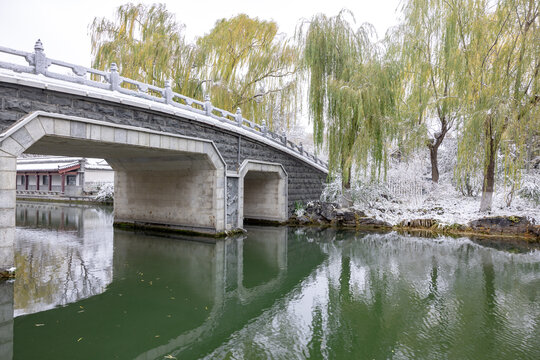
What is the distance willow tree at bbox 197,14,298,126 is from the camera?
14.5m

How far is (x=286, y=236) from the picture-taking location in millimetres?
11305

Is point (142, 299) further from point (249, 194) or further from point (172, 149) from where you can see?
point (249, 194)

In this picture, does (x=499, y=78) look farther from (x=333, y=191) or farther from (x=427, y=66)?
(x=333, y=191)

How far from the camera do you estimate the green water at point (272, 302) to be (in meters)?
3.64

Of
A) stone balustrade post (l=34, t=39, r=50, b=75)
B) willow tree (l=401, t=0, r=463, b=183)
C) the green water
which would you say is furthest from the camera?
willow tree (l=401, t=0, r=463, b=183)

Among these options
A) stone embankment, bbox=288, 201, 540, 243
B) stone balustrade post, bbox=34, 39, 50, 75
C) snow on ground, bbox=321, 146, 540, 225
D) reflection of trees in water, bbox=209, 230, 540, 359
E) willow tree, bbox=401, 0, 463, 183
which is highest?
willow tree, bbox=401, 0, 463, 183

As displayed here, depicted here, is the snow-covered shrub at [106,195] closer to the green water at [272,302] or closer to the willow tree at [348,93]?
the green water at [272,302]

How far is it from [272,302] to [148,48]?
37.0ft

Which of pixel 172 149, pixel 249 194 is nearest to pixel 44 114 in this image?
pixel 172 149

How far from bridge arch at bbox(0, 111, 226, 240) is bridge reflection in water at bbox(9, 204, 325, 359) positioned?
1266 mm

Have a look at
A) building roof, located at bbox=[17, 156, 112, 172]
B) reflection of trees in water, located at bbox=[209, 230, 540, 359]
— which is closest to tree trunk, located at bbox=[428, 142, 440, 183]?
reflection of trees in water, located at bbox=[209, 230, 540, 359]

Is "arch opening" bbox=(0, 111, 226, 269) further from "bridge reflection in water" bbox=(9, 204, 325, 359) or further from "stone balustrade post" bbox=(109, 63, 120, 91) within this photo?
"bridge reflection in water" bbox=(9, 204, 325, 359)

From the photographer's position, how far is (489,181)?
→ 35.9 ft

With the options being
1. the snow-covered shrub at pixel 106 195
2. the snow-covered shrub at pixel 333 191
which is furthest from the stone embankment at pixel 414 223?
the snow-covered shrub at pixel 106 195
